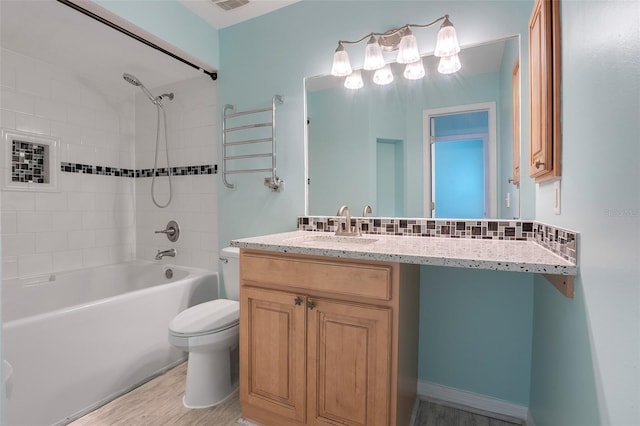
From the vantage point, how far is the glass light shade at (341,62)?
1876 mm

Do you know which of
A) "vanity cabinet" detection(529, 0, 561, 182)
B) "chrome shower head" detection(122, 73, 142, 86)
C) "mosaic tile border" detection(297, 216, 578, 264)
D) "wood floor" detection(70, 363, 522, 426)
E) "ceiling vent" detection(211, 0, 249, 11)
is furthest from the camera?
"chrome shower head" detection(122, 73, 142, 86)

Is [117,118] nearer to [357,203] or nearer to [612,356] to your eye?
[357,203]

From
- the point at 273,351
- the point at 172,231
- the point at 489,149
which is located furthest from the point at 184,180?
the point at 489,149

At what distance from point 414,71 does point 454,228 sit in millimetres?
890

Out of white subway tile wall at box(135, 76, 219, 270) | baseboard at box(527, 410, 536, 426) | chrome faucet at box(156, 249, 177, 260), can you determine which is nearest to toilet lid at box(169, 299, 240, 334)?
white subway tile wall at box(135, 76, 219, 270)

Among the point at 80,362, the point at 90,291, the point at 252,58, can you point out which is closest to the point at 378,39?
the point at 252,58

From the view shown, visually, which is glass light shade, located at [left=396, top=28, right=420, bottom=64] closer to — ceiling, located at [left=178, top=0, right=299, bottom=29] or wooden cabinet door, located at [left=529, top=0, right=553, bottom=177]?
wooden cabinet door, located at [left=529, top=0, right=553, bottom=177]

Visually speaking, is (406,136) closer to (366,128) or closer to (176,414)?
(366,128)

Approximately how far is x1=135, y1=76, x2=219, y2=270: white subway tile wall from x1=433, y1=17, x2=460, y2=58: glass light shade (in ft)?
5.57

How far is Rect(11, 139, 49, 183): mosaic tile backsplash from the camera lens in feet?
7.16

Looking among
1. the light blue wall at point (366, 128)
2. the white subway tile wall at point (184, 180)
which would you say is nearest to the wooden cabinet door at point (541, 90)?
the light blue wall at point (366, 128)

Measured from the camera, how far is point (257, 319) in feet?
4.89

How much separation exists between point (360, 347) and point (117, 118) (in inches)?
114

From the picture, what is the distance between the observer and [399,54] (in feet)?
5.69
